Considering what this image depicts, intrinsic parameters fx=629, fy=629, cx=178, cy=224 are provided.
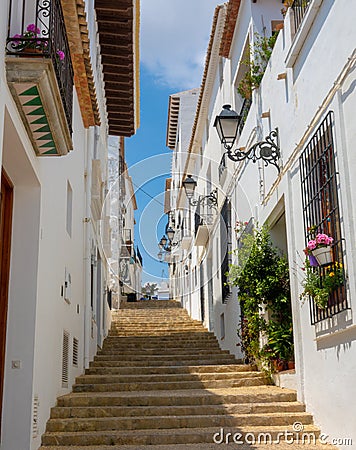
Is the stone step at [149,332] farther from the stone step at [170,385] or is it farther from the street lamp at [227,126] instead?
the street lamp at [227,126]

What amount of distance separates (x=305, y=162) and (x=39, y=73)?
370 cm

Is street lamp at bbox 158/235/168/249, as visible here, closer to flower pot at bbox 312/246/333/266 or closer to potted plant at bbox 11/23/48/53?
flower pot at bbox 312/246/333/266

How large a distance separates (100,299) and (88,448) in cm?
844

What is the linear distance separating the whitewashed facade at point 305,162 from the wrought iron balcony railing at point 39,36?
9.54 ft

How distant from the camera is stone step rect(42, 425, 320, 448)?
773cm

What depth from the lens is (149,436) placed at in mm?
7762

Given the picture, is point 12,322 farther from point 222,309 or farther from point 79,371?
point 222,309

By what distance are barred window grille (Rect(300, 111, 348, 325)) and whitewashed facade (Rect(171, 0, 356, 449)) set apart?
3 centimetres

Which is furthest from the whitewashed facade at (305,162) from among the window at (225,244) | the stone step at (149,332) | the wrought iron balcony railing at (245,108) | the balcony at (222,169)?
the stone step at (149,332)

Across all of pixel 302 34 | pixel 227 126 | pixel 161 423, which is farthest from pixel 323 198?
pixel 161 423

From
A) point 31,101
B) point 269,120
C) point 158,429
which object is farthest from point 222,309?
point 31,101

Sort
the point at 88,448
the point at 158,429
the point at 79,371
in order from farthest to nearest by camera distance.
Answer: the point at 79,371, the point at 158,429, the point at 88,448

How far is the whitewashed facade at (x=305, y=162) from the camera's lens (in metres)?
6.36

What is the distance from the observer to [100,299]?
15906mm
